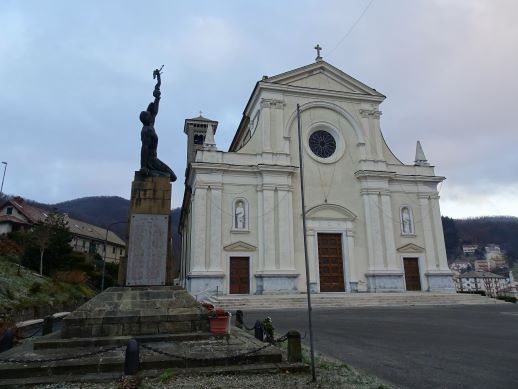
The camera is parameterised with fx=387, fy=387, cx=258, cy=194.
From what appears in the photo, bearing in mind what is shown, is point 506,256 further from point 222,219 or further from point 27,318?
point 27,318

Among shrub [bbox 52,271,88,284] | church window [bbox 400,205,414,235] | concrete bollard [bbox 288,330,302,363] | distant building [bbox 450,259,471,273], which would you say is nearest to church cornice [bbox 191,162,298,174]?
church window [bbox 400,205,414,235]

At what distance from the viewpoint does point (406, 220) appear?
2853cm

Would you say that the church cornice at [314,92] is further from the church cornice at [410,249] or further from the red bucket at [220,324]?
the red bucket at [220,324]

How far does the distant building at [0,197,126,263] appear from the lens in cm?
3956

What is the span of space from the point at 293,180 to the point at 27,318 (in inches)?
694

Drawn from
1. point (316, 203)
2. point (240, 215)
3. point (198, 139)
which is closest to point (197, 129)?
point (198, 139)

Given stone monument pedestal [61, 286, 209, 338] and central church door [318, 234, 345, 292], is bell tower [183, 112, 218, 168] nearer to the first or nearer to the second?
central church door [318, 234, 345, 292]

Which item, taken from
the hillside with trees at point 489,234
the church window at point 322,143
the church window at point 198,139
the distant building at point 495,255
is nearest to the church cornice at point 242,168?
the church window at point 322,143

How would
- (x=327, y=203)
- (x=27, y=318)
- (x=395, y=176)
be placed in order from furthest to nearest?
(x=395, y=176) → (x=327, y=203) → (x=27, y=318)

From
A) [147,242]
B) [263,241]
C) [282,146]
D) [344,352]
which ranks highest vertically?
[282,146]

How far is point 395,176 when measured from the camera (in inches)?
1137

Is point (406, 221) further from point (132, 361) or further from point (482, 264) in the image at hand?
point (482, 264)

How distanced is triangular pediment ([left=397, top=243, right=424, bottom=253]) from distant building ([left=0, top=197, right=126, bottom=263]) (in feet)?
63.7

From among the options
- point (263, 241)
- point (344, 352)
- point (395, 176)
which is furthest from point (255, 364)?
point (395, 176)
